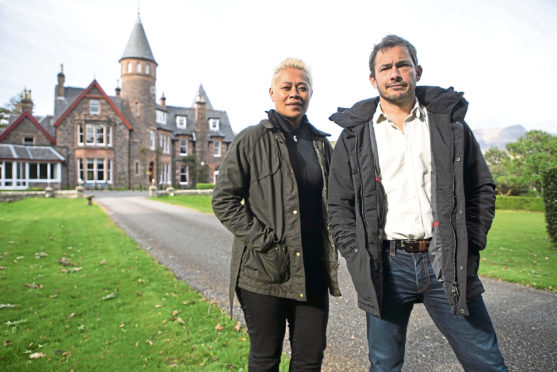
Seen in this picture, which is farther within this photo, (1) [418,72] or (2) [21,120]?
(2) [21,120]

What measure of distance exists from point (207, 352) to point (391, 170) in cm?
276

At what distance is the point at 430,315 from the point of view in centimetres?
216

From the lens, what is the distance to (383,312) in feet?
7.14

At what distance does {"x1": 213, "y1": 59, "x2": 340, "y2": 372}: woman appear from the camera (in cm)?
236

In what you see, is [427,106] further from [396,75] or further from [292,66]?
[292,66]

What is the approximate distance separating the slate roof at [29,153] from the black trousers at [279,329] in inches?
1461

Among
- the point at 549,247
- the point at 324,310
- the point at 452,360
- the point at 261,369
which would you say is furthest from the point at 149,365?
the point at 549,247

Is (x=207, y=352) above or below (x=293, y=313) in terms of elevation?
below

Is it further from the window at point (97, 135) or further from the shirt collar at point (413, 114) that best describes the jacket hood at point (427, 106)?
the window at point (97, 135)

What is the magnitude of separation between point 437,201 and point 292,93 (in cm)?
116

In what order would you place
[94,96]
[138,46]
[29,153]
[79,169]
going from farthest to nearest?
[138,46], [94,96], [79,169], [29,153]

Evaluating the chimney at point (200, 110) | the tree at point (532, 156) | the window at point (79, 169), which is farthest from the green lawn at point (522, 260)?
the chimney at point (200, 110)

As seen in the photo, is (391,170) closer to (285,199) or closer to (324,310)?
(285,199)

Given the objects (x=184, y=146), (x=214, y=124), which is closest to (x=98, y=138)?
(x=184, y=146)
